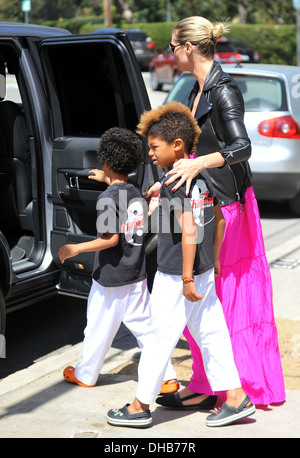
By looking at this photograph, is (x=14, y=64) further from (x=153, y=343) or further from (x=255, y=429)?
(x=255, y=429)

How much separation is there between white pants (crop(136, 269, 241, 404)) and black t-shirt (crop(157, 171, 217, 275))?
0.06 metres

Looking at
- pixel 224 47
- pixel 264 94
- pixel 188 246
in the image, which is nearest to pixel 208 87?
pixel 188 246

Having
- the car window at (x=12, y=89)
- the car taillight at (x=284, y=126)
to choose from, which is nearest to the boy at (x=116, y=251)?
the car window at (x=12, y=89)

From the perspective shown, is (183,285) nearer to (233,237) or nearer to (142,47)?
(233,237)

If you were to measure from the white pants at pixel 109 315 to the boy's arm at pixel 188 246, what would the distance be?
0.67 metres

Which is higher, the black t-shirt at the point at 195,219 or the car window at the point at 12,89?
the car window at the point at 12,89

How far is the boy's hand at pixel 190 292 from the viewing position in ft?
11.1

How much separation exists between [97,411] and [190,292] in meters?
0.90

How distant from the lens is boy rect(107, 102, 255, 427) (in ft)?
11.1

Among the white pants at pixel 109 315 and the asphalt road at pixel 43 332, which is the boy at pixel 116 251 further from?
the asphalt road at pixel 43 332

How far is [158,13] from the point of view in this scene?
177 ft

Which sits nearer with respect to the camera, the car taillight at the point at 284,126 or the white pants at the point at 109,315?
the white pants at the point at 109,315

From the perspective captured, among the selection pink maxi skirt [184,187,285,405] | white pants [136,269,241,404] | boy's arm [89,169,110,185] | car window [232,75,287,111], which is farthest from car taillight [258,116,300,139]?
white pants [136,269,241,404]

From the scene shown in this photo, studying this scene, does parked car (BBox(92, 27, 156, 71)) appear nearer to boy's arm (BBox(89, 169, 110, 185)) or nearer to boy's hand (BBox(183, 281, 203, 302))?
boy's arm (BBox(89, 169, 110, 185))
